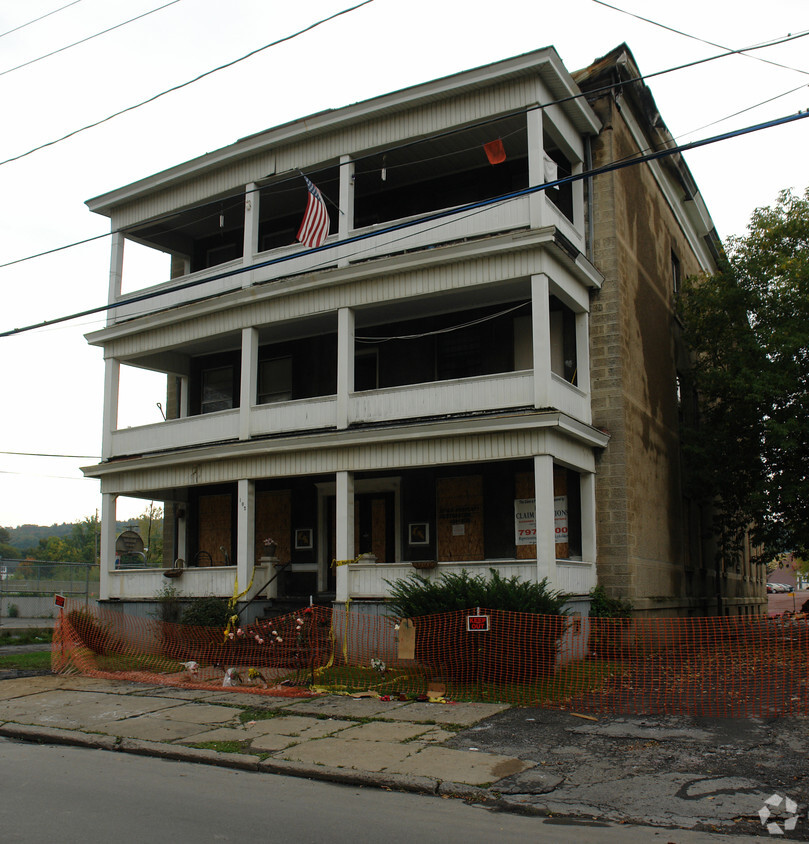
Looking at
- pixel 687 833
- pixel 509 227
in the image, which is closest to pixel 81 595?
pixel 509 227

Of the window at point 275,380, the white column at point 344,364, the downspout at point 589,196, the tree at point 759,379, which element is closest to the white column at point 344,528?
the white column at point 344,364

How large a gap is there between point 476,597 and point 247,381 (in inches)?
320

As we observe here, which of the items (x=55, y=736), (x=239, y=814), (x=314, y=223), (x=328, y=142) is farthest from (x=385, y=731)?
(x=328, y=142)

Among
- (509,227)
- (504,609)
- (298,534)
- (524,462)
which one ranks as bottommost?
(504,609)

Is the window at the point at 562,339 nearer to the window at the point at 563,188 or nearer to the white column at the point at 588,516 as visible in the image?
the window at the point at 563,188

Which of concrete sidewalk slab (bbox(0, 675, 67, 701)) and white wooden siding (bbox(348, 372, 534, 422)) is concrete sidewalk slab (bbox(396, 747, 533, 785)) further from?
white wooden siding (bbox(348, 372, 534, 422))

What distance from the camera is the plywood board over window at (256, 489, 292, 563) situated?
806 inches

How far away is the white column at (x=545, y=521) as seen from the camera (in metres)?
14.6

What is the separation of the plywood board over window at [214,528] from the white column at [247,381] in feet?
12.2

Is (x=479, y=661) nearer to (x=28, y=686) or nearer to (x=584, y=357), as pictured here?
(x=584, y=357)

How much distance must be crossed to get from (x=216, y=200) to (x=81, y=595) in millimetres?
26009

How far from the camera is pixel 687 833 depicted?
6.33 metres

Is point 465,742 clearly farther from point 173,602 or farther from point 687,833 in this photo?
point 173,602

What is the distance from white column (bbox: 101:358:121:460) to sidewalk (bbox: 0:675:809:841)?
9.07m
